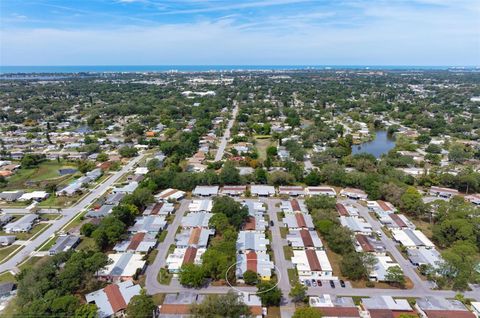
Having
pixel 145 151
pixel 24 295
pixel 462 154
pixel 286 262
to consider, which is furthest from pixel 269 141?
pixel 24 295

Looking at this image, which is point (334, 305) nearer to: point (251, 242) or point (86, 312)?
point (251, 242)

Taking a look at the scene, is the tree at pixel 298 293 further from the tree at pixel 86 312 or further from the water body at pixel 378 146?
the water body at pixel 378 146

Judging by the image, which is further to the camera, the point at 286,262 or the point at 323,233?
the point at 323,233

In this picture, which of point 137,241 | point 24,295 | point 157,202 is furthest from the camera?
point 157,202

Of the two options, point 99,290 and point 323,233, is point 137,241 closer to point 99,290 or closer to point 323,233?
point 99,290

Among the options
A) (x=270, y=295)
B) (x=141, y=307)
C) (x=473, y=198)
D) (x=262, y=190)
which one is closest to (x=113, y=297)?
(x=141, y=307)

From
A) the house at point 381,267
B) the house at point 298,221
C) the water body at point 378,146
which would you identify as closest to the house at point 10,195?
the house at point 298,221

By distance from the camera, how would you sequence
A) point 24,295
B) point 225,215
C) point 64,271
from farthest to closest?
point 225,215
point 64,271
point 24,295
